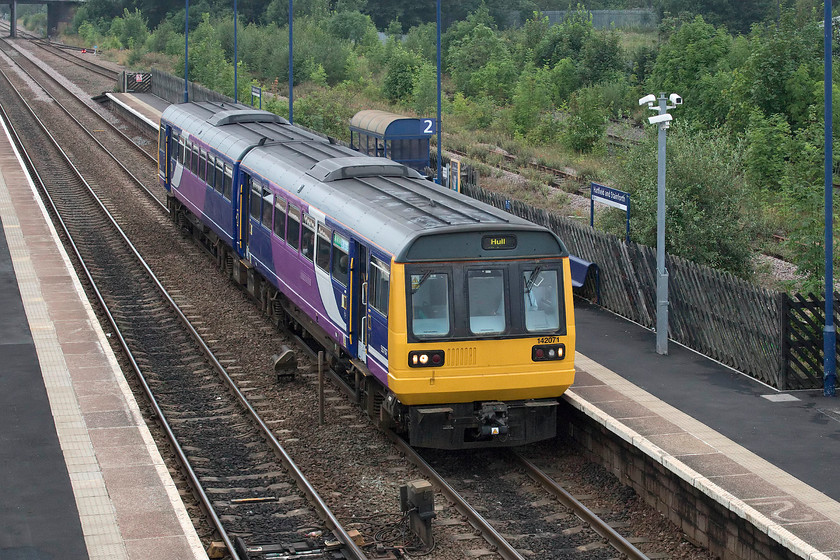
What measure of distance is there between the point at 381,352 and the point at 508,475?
7.11 feet

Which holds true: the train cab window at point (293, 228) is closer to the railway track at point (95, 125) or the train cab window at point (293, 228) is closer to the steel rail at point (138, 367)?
the steel rail at point (138, 367)

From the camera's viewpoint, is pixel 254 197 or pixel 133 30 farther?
pixel 133 30

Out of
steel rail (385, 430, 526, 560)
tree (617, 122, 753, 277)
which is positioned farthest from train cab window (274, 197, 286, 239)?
tree (617, 122, 753, 277)

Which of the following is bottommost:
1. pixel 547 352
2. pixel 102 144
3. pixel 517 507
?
pixel 517 507

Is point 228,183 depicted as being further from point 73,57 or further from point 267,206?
Answer: point 73,57

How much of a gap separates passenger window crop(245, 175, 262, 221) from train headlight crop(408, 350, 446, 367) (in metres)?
7.58

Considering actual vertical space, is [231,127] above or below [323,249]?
above

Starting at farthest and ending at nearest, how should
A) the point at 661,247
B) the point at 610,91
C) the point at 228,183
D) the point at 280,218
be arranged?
the point at 610,91 → the point at 228,183 → the point at 280,218 → the point at 661,247

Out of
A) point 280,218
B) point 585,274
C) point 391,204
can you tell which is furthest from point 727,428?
point 280,218

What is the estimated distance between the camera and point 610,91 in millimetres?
53250

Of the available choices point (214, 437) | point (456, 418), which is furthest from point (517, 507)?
point (214, 437)

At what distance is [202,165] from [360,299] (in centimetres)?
1071

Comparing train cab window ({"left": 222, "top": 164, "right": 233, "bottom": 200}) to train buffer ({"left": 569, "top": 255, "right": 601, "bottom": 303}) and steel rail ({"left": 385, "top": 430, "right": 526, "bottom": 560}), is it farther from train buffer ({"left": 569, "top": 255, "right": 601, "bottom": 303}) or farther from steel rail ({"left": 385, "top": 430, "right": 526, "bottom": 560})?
steel rail ({"left": 385, "top": 430, "right": 526, "bottom": 560})

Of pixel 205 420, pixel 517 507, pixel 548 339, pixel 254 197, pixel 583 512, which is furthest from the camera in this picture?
pixel 254 197
